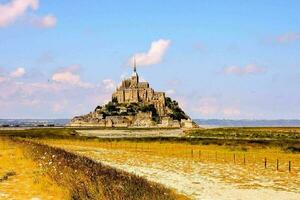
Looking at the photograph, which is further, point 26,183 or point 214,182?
point 214,182

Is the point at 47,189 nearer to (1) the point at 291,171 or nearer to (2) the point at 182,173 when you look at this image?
(2) the point at 182,173

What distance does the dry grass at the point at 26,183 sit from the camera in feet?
59.5

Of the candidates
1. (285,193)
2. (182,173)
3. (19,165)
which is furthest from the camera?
(182,173)

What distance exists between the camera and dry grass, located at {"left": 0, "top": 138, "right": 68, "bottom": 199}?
18.1 m

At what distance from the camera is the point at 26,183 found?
69.9 ft

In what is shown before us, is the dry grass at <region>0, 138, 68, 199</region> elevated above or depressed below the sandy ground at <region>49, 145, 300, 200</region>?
above

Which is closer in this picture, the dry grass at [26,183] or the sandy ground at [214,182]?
the dry grass at [26,183]

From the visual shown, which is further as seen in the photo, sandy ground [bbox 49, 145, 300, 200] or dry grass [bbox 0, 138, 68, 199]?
sandy ground [bbox 49, 145, 300, 200]

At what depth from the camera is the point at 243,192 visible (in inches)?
981

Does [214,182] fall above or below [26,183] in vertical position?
below

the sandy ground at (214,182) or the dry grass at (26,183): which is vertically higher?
the dry grass at (26,183)

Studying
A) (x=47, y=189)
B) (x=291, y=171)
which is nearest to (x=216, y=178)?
(x=291, y=171)

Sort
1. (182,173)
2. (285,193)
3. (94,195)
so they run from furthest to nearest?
(182,173) → (285,193) → (94,195)

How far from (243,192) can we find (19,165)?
46.6 feet
